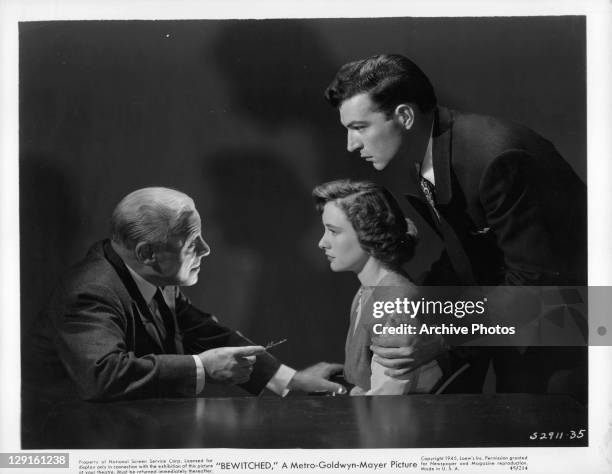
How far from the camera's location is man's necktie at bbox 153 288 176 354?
397 cm

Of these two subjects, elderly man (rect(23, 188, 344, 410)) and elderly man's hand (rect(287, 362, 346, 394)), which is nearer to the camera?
elderly man (rect(23, 188, 344, 410))

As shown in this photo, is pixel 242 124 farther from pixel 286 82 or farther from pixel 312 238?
pixel 312 238

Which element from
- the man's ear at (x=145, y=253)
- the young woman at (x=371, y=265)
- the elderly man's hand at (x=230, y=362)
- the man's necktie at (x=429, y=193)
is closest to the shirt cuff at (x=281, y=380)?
the elderly man's hand at (x=230, y=362)

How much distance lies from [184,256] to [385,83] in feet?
4.27

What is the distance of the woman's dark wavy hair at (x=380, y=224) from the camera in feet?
13.0

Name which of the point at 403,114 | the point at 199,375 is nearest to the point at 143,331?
the point at 199,375

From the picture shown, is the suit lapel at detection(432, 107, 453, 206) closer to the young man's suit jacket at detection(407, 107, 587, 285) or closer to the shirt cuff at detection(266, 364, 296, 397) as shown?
the young man's suit jacket at detection(407, 107, 587, 285)

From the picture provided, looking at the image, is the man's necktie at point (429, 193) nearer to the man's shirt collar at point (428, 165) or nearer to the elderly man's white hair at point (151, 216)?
the man's shirt collar at point (428, 165)

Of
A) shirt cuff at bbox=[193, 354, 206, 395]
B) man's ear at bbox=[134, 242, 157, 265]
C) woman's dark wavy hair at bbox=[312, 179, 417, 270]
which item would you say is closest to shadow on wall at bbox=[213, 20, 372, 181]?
woman's dark wavy hair at bbox=[312, 179, 417, 270]

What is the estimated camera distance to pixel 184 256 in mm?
4000

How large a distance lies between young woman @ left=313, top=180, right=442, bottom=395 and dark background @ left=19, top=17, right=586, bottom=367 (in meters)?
0.07

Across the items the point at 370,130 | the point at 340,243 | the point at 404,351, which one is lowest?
the point at 404,351

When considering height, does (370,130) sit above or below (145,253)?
above

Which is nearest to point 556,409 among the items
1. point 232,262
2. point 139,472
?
point 232,262
